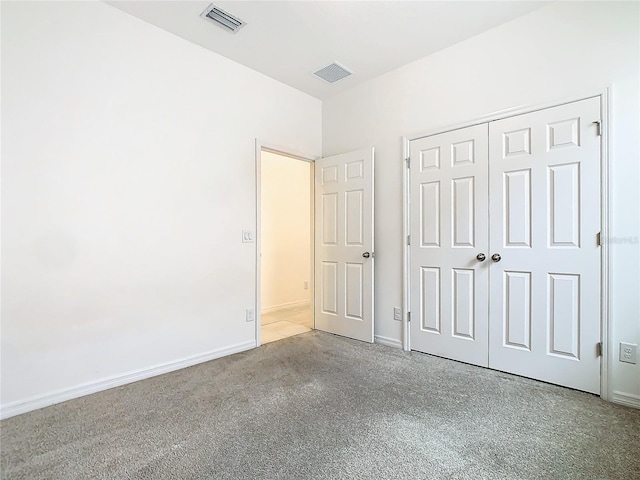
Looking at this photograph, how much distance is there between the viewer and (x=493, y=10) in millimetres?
2350

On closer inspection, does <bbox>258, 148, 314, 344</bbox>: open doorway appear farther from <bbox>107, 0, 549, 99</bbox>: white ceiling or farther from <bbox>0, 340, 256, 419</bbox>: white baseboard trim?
<bbox>107, 0, 549, 99</bbox>: white ceiling

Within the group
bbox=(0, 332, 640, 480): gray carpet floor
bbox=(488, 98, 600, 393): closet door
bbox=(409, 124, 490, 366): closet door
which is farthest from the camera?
bbox=(409, 124, 490, 366): closet door

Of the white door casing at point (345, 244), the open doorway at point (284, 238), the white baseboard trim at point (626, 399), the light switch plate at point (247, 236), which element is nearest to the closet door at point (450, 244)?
the white door casing at point (345, 244)

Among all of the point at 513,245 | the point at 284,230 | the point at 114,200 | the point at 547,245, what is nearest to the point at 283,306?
the point at 284,230

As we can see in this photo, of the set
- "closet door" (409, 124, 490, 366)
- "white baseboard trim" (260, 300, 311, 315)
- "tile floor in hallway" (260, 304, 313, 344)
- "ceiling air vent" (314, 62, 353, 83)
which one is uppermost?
"ceiling air vent" (314, 62, 353, 83)

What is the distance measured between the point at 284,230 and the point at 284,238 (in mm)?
128

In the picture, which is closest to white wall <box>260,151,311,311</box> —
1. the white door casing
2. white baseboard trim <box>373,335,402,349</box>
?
the white door casing

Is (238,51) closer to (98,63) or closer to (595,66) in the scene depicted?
(98,63)

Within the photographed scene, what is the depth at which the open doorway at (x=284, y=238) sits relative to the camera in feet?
15.7

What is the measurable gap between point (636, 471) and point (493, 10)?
2.91 meters

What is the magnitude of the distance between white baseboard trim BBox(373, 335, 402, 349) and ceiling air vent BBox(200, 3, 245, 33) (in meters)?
3.10

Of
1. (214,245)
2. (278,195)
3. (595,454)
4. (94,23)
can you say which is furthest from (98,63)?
(595,454)

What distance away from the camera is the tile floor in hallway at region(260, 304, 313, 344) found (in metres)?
3.59

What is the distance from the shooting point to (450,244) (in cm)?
278
